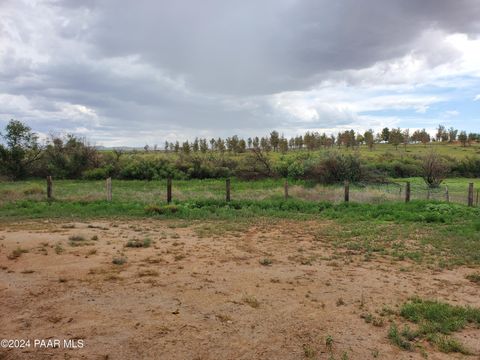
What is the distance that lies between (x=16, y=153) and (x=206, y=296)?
34451mm

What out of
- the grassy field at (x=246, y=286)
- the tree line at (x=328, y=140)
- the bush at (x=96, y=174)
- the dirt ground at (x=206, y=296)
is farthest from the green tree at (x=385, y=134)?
the dirt ground at (x=206, y=296)

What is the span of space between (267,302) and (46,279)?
3852mm

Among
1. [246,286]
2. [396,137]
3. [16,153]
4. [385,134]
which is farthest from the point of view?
[385,134]

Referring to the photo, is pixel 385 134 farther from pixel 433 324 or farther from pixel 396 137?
pixel 433 324

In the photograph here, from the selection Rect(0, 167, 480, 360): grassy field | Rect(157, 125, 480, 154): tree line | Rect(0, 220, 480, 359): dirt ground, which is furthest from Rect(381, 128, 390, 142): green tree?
Rect(0, 220, 480, 359): dirt ground

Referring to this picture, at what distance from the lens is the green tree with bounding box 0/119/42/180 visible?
110 ft

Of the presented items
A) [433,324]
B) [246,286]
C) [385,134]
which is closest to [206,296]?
[246,286]

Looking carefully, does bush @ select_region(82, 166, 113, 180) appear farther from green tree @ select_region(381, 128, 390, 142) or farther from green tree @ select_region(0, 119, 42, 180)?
green tree @ select_region(381, 128, 390, 142)

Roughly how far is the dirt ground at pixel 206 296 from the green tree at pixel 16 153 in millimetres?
27897

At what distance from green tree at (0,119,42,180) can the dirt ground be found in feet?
91.5

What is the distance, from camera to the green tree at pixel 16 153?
33562mm

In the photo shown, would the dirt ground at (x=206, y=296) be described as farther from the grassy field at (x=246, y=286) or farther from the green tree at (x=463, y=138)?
the green tree at (x=463, y=138)

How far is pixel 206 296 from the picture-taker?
588 centimetres

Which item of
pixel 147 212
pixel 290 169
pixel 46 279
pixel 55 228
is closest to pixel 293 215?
pixel 147 212
